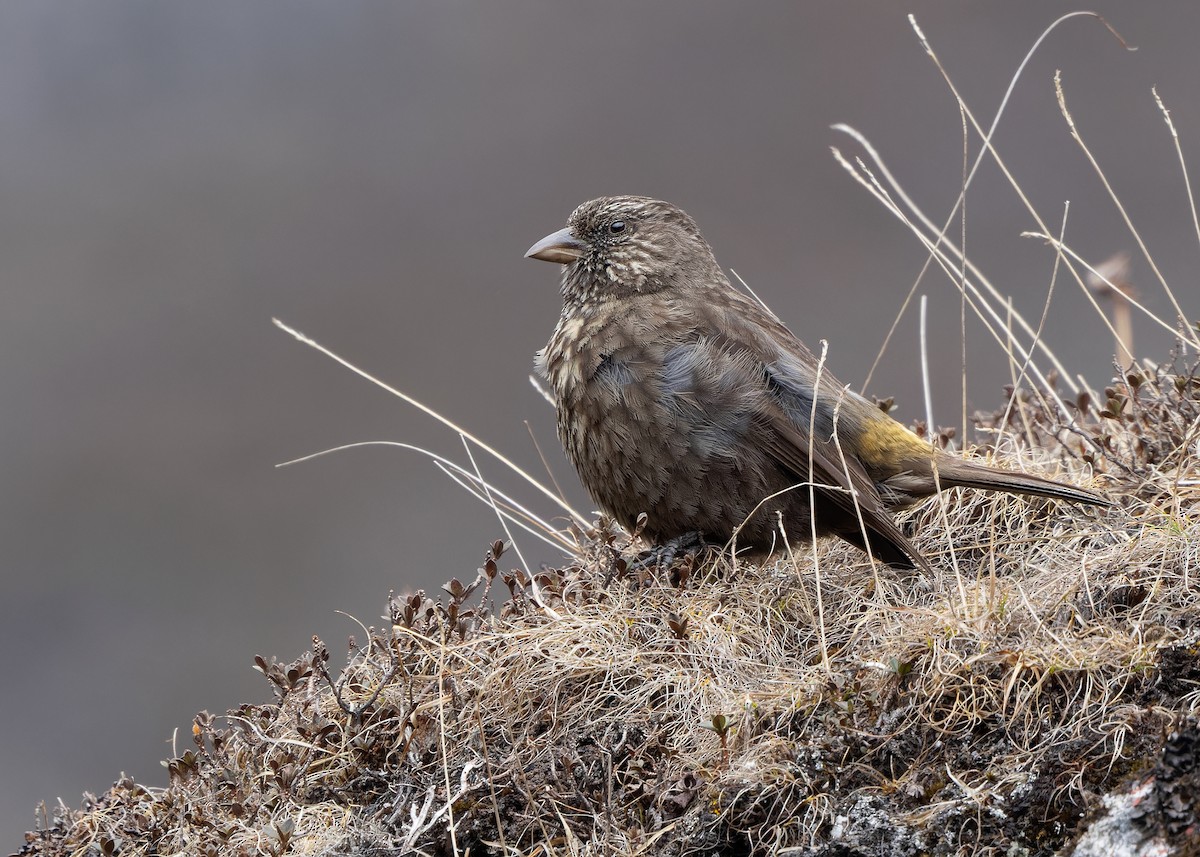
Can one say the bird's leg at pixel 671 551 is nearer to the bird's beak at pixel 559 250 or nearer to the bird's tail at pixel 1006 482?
the bird's tail at pixel 1006 482

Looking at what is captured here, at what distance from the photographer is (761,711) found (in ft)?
10.7

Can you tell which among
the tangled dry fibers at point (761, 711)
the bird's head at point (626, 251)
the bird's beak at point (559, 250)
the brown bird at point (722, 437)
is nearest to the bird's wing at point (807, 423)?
the brown bird at point (722, 437)

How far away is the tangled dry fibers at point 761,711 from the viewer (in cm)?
286

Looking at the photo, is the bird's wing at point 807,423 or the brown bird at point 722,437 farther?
the brown bird at point 722,437

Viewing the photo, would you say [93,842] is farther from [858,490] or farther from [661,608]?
[858,490]

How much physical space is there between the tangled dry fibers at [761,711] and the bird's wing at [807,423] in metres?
0.22

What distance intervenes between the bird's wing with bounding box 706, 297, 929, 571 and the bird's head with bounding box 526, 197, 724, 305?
1.24 feet

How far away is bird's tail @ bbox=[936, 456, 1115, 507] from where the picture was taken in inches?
158

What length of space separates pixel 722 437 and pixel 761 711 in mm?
1387

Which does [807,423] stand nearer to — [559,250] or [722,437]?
[722,437]

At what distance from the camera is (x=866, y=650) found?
11.0ft

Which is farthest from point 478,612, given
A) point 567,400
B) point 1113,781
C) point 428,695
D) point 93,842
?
point 1113,781

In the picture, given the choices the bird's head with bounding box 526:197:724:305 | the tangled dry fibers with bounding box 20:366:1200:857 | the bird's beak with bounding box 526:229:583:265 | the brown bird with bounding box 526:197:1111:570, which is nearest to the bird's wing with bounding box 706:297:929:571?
the brown bird with bounding box 526:197:1111:570

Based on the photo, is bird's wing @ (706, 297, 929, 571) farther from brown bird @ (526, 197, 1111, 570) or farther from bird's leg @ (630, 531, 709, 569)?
bird's leg @ (630, 531, 709, 569)
